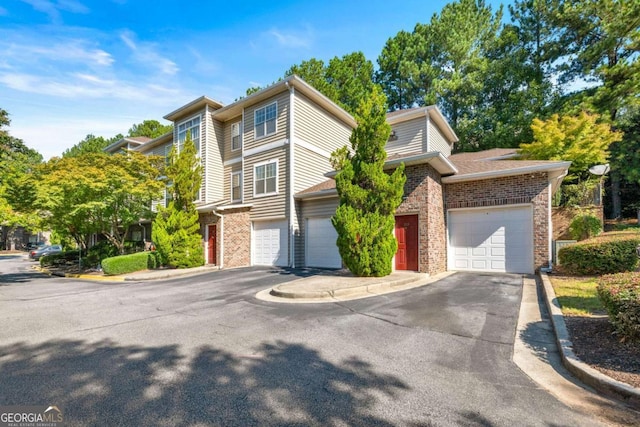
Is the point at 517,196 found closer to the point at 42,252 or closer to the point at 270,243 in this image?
the point at 270,243

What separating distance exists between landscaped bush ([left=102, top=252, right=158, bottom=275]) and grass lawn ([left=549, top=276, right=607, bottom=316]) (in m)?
16.6

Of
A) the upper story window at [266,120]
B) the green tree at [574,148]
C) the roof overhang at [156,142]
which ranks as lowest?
the green tree at [574,148]

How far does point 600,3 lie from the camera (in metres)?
19.6

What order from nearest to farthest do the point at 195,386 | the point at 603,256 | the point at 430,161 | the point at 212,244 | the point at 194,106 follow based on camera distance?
the point at 195,386
the point at 603,256
the point at 430,161
the point at 212,244
the point at 194,106

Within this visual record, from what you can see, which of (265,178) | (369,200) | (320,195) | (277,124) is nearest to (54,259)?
(265,178)

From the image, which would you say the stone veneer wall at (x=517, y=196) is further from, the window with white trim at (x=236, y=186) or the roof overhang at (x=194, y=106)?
the roof overhang at (x=194, y=106)

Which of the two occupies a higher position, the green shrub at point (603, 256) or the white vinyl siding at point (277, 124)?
the white vinyl siding at point (277, 124)

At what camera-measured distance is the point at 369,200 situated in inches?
390

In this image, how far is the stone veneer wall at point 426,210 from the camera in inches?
404

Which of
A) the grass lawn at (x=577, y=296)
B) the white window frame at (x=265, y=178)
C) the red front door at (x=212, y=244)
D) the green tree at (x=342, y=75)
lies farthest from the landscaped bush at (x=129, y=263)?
the green tree at (x=342, y=75)

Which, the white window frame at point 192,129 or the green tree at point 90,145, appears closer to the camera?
the white window frame at point 192,129

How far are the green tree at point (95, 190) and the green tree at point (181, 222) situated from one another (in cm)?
177

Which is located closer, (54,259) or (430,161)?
(430,161)
